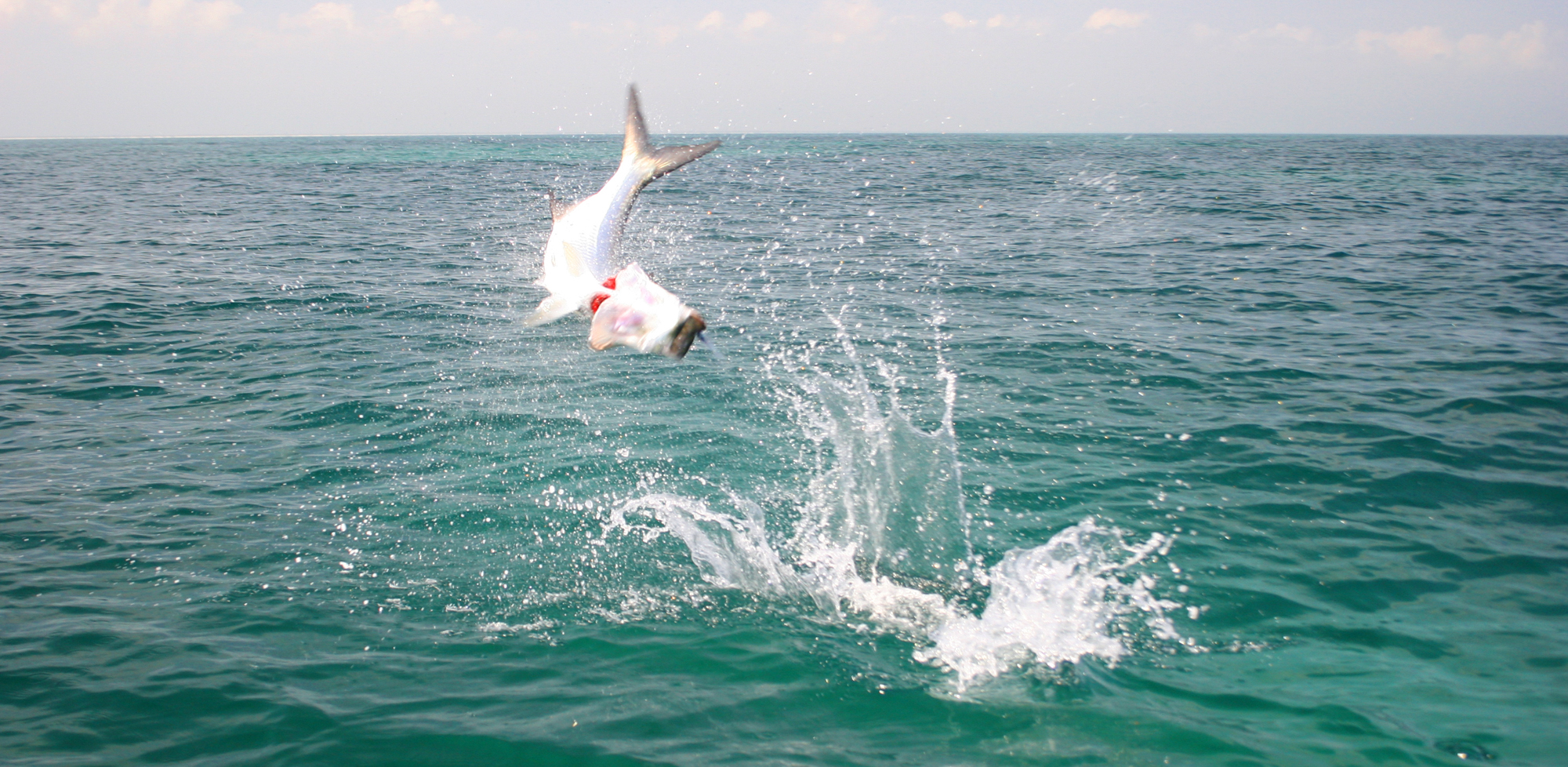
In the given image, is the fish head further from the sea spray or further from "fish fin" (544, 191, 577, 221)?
the sea spray

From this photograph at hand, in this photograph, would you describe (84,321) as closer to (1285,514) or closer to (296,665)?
(296,665)

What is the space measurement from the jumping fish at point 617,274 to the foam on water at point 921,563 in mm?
3878

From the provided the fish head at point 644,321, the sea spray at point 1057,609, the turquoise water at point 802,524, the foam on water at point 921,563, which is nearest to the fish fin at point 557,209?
the fish head at point 644,321

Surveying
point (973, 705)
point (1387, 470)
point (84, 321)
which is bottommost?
point (973, 705)

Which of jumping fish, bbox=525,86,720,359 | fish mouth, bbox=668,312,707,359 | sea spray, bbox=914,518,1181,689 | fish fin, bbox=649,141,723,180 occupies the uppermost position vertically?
fish fin, bbox=649,141,723,180

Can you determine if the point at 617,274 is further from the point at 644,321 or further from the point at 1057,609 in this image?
the point at 1057,609

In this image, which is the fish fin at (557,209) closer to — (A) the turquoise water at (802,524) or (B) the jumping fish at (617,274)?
(B) the jumping fish at (617,274)

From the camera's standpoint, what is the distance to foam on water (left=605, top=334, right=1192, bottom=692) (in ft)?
22.2

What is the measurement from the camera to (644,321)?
3529 millimetres

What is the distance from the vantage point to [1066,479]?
9.43 metres

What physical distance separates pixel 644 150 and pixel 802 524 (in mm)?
4751

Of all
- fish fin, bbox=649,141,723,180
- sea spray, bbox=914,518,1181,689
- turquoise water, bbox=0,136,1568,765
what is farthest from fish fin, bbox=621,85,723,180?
sea spray, bbox=914,518,1181,689

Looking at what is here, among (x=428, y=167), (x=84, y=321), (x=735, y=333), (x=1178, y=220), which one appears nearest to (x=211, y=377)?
(x=84, y=321)

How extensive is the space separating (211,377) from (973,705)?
11.8m
